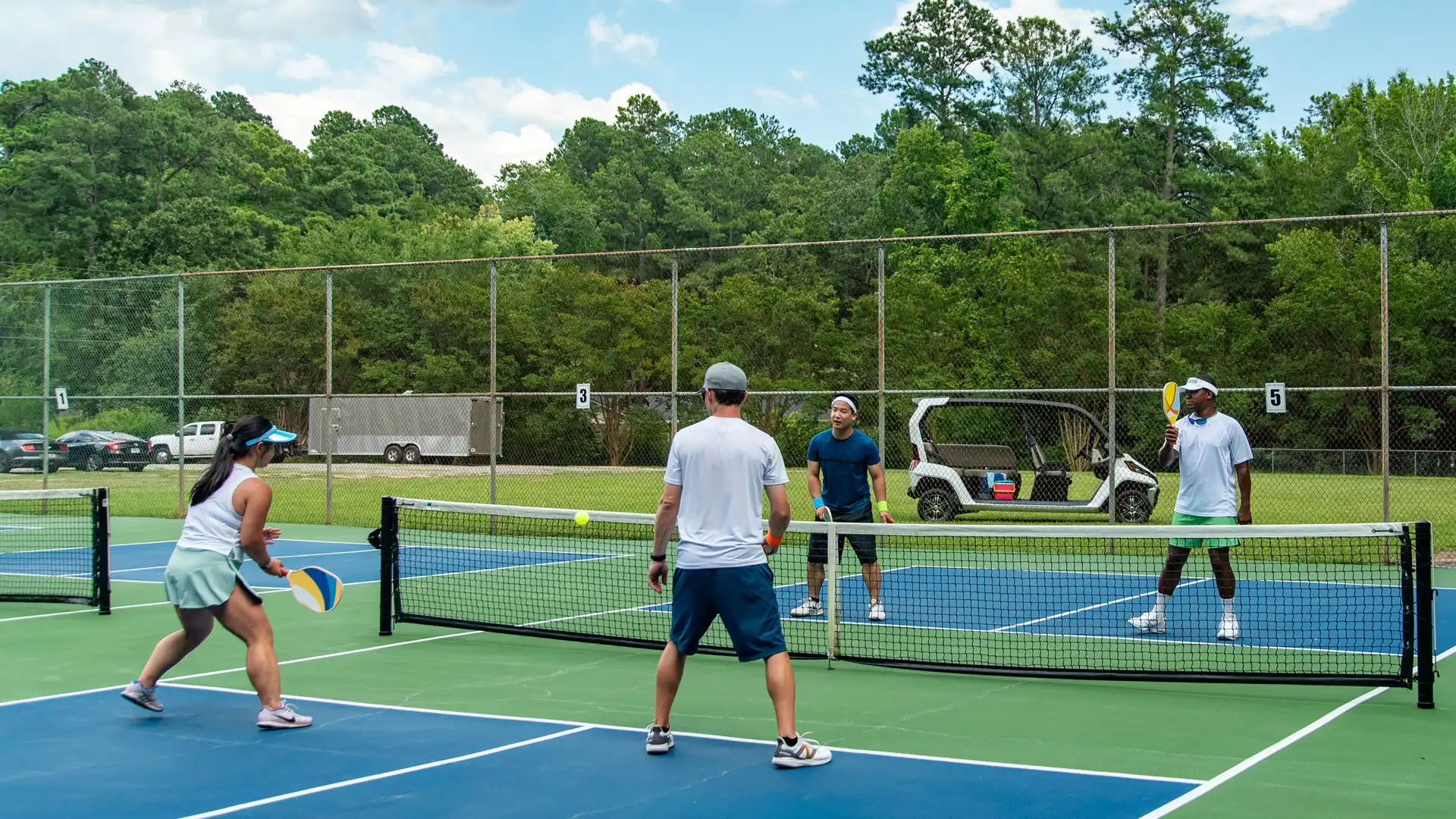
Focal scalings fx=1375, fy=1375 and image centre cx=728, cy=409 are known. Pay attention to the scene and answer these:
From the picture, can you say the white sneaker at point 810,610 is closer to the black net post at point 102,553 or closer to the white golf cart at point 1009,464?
the black net post at point 102,553

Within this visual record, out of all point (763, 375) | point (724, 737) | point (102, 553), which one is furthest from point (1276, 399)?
point (102, 553)

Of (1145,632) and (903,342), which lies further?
(903,342)

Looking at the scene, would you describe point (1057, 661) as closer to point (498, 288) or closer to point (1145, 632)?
point (1145, 632)

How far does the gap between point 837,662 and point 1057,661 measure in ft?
4.71

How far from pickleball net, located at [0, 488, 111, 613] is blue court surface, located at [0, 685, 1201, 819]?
4078 millimetres

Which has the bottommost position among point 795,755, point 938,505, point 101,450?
point 795,755

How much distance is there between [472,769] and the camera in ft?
20.4

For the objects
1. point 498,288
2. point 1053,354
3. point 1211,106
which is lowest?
point 1053,354

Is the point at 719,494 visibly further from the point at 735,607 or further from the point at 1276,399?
Result: the point at 1276,399

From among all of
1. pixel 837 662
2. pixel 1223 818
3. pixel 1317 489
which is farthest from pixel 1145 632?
pixel 1317 489

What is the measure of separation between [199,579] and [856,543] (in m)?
5.09

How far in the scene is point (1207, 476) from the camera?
9703 mm

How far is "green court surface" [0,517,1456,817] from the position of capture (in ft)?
20.2

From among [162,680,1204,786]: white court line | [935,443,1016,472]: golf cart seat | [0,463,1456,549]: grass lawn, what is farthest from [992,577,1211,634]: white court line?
[0,463,1456,549]: grass lawn
